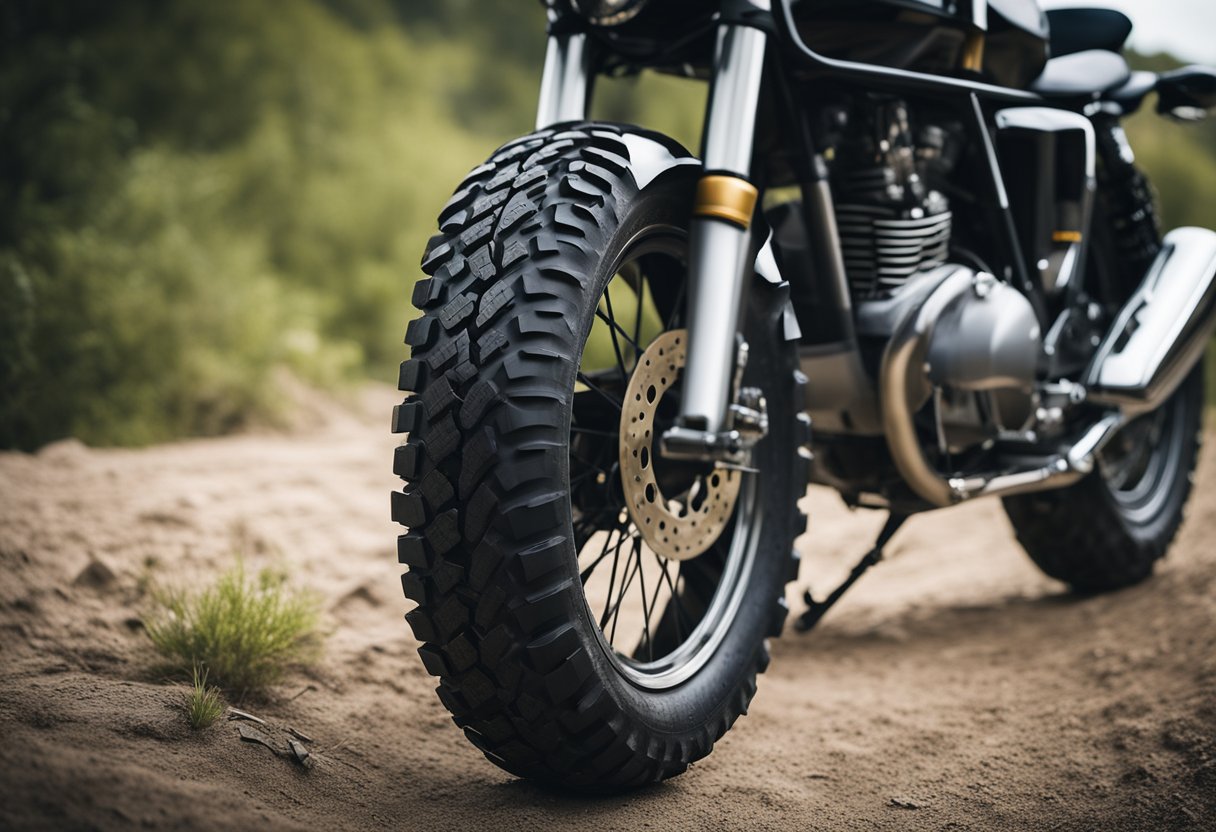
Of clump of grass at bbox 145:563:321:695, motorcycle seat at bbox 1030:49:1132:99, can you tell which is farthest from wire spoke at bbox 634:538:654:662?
motorcycle seat at bbox 1030:49:1132:99

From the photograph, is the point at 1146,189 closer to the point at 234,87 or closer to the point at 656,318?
the point at 656,318

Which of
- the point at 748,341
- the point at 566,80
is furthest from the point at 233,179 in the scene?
the point at 748,341

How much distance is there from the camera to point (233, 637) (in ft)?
6.71

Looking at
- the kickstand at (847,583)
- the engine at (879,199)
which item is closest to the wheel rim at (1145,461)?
the kickstand at (847,583)

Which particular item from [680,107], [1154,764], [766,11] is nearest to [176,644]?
[766,11]

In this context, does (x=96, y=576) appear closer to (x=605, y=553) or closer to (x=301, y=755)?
(x=301, y=755)

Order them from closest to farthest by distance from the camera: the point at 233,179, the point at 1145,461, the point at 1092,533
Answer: the point at 1092,533, the point at 1145,461, the point at 233,179

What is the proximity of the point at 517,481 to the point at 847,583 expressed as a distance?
1.28 m

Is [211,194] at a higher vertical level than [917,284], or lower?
higher

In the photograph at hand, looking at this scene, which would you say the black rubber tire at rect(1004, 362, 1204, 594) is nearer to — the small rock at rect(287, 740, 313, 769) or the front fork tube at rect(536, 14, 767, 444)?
the front fork tube at rect(536, 14, 767, 444)

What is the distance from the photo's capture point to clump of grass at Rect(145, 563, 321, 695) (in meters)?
2.00

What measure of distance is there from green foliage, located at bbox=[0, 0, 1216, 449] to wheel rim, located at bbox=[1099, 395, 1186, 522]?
1835mm

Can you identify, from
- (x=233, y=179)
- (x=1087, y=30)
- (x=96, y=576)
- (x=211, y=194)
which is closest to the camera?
(x=96, y=576)

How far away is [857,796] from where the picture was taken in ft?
6.18
